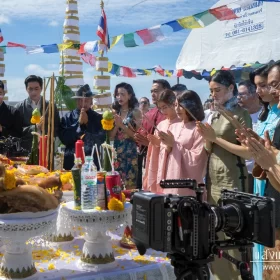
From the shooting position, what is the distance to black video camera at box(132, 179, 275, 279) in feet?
3.51

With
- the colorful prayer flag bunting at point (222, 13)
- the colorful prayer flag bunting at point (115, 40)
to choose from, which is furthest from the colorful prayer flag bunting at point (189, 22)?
the colorful prayer flag bunting at point (115, 40)

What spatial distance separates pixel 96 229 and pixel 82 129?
1684mm

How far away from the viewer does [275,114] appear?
2186 mm

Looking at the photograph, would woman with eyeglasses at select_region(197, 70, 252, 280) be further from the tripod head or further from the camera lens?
the tripod head

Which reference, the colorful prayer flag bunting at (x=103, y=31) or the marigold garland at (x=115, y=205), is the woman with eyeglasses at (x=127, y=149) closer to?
the marigold garland at (x=115, y=205)

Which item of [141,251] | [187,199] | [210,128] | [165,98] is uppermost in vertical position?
[165,98]

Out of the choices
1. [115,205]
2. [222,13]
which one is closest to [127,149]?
[115,205]

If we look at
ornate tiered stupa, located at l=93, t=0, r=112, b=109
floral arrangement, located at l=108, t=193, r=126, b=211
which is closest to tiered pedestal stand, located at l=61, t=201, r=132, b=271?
floral arrangement, located at l=108, t=193, r=126, b=211

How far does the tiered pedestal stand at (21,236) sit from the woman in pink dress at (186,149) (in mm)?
1079

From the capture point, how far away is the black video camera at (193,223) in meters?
1.07

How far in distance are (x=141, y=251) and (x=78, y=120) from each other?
6.69 ft

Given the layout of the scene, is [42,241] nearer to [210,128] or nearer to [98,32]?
[210,128]

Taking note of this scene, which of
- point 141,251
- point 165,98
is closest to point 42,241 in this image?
point 141,251

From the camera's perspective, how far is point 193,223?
3.52ft
